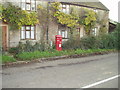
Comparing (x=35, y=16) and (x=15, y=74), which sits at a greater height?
(x=35, y=16)

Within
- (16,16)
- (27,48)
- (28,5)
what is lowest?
(27,48)

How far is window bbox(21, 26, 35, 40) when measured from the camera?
14.6m

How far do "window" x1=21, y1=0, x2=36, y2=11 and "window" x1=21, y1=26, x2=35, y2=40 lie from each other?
1.91 m

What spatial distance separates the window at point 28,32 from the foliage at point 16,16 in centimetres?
101

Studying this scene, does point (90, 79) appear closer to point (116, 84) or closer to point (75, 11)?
point (116, 84)

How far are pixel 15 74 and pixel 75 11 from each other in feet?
40.3

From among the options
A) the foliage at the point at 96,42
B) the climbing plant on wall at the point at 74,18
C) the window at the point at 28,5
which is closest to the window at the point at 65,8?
the climbing plant on wall at the point at 74,18

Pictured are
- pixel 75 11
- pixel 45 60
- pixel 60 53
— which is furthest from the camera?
pixel 75 11

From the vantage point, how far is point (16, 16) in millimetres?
13070

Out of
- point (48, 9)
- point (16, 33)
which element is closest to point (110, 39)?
point (48, 9)

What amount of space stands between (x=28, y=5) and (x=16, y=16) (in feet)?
7.56

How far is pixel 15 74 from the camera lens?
721 cm

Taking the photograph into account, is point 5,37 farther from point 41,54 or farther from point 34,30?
point 41,54

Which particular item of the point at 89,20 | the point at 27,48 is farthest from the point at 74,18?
the point at 27,48
